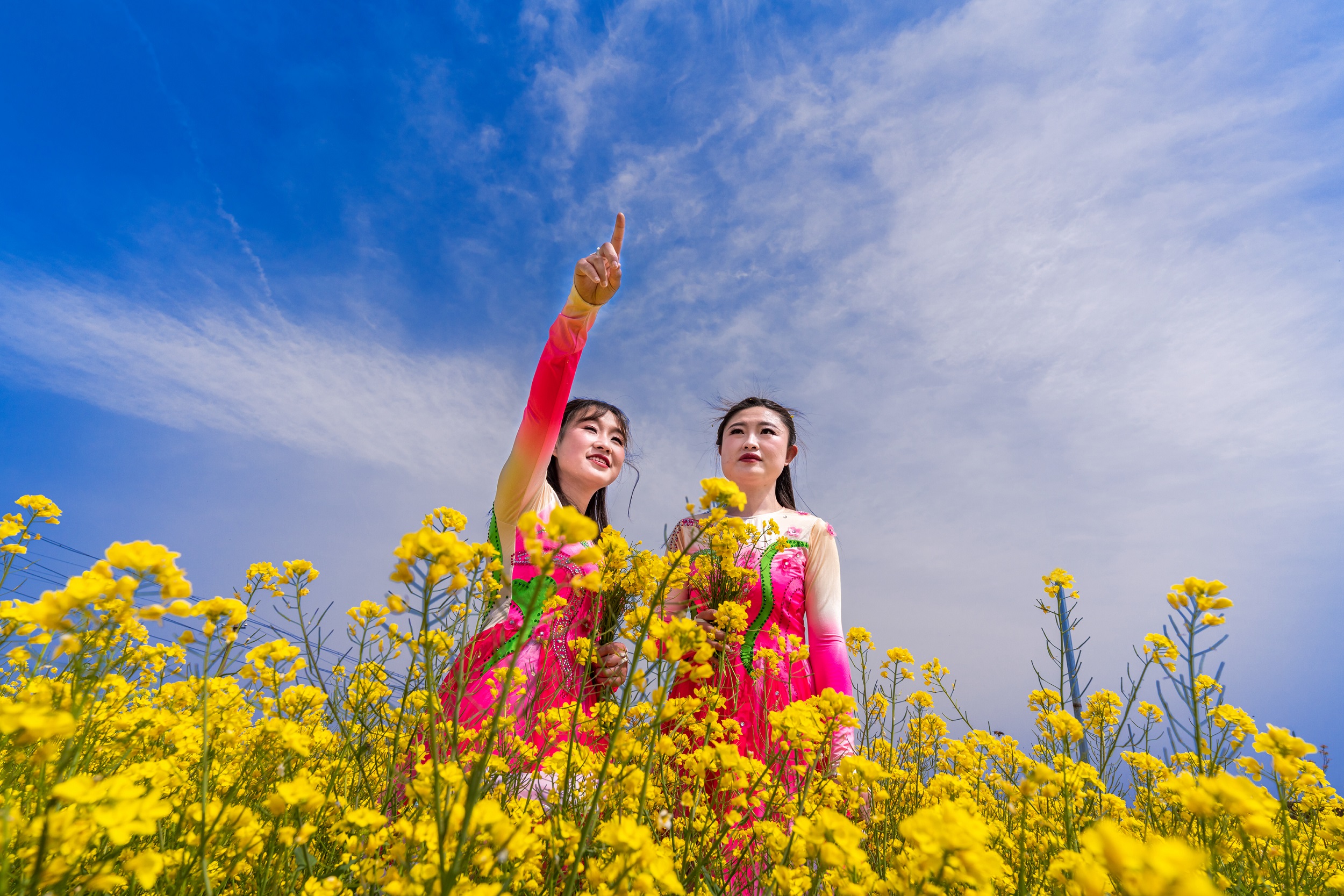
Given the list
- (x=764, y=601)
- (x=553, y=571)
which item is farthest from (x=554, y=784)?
(x=764, y=601)

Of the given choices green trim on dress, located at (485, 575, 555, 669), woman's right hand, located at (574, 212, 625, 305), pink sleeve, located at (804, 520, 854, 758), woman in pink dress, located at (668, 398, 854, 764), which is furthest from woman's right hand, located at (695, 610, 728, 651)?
woman's right hand, located at (574, 212, 625, 305)

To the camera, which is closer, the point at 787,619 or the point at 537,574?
the point at 537,574

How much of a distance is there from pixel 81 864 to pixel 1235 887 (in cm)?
294

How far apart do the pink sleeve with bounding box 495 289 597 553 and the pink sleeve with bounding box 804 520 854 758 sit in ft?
4.86

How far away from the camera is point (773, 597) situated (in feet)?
9.53

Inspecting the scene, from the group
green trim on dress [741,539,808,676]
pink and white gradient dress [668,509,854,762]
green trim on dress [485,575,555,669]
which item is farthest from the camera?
green trim on dress [741,539,808,676]

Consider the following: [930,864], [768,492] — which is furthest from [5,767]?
[768,492]

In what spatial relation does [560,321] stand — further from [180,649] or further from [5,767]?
[180,649]

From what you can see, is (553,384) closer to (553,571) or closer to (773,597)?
(553,571)

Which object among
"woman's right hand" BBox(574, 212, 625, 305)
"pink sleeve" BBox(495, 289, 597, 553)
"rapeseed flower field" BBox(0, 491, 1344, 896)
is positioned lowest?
"rapeseed flower field" BBox(0, 491, 1344, 896)

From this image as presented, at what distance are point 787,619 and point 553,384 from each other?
162 cm

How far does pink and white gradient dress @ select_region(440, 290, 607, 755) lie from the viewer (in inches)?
86.7

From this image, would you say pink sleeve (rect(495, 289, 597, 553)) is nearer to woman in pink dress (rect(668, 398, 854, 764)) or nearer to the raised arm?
the raised arm

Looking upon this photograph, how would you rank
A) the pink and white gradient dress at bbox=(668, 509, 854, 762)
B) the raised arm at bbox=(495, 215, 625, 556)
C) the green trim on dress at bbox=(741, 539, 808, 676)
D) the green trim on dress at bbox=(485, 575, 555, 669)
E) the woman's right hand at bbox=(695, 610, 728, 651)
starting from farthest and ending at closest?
the green trim on dress at bbox=(741, 539, 808, 676) → the pink and white gradient dress at bbox=(668, 509, 854, 762) → the raised arm at bbox=(495, 215, 625, 556) → the woman's right hand at bbox=(695, 610, 728, 651) → the green trim on dress at bbox=(485, 575, 555, 669)
